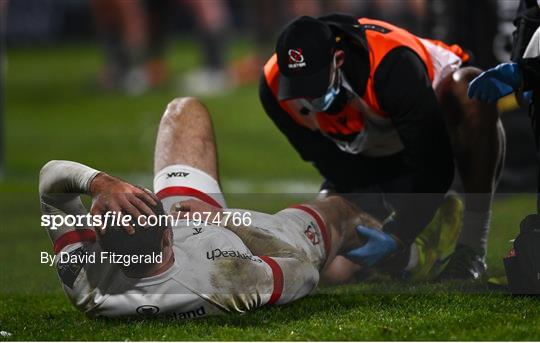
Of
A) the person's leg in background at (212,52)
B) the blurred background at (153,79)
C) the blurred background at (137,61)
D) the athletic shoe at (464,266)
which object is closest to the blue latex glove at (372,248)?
the athletic shoe at (464,266)

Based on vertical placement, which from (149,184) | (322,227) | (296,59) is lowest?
(149,184)

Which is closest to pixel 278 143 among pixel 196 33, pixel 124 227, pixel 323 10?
pixel 323 10

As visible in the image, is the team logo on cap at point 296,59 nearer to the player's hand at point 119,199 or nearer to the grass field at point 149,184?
the grass field at point 149,184

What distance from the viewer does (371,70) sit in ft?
17.3

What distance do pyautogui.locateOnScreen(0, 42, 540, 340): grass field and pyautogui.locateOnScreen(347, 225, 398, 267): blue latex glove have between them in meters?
0.14

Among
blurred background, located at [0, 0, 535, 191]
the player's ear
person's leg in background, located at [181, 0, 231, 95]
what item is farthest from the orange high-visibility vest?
person's leg in background, located at [181, 0, 231, 95]

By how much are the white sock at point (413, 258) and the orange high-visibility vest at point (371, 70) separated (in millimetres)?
632

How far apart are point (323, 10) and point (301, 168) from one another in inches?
137

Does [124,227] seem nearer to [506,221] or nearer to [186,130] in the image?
[186,130]

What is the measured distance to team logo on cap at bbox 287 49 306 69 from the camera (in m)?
5.08

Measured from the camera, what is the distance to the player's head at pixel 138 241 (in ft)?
14.1

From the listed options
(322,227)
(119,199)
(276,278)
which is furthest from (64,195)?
(322,227)

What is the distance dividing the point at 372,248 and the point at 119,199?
139 centimetres

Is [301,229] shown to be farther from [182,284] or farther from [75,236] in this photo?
[75,236]
